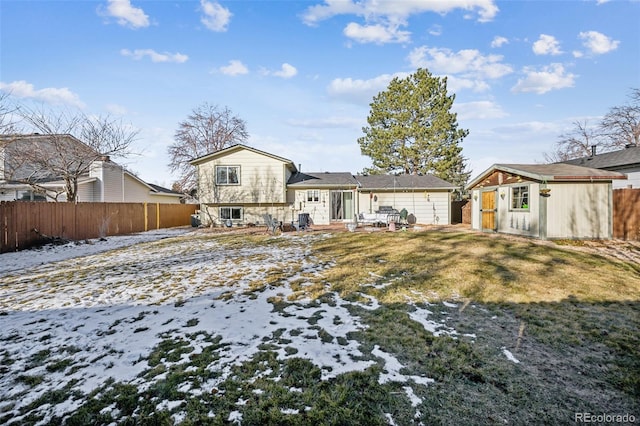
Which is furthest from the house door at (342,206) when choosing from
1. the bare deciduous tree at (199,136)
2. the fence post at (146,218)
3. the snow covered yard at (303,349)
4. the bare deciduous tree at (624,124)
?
the bare deciduous tree at (624,124)

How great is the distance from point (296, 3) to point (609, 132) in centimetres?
3000

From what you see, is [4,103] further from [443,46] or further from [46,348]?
[443,46]

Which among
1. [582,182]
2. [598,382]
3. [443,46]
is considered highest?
[443,46]

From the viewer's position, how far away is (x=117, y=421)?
7.29ft

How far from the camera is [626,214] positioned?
35.6ft

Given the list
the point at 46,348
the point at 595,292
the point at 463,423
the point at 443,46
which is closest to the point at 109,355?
the point at 46,348

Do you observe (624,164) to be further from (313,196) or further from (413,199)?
(313,196)

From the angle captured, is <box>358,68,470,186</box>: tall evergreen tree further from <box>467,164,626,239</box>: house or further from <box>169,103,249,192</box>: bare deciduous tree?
<box>169,103,249,192</box>: bare deciduous tree

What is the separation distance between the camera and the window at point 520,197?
11.4 m

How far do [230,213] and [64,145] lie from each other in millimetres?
8892

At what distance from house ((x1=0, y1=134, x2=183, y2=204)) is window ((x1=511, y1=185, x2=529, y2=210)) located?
1972cm

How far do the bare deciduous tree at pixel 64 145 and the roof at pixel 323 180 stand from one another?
32.4ft

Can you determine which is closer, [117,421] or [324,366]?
[117,421]

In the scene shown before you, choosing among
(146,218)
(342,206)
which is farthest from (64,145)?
(342,206)
